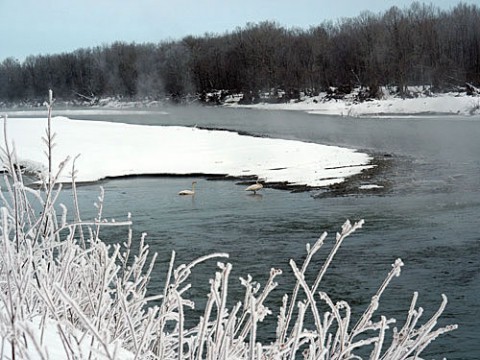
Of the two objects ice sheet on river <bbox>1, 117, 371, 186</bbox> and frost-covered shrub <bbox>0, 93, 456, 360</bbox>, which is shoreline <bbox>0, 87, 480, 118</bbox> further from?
frost-covered shrub <bbox>0, 93, 456, 360</bbox>

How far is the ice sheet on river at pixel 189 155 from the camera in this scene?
16.9m

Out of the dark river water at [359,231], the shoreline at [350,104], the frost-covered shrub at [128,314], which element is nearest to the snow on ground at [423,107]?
the shoreline at [350,104]

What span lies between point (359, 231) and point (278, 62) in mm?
61844

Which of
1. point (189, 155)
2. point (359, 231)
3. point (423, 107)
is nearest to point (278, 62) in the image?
point (423, 107)

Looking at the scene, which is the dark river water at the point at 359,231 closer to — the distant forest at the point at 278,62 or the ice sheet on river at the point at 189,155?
the ice sheet on river at the point at 189,155

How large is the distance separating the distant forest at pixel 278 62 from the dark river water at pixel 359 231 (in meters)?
38.9

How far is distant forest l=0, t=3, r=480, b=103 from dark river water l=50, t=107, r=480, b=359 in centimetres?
3888

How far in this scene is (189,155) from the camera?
20.5 meters

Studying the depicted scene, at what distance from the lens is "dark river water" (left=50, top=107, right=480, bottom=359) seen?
697 centimetres

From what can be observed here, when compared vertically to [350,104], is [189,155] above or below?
below

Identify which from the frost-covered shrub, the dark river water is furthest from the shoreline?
the frost-covered shrub

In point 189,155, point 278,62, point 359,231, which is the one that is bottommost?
point 359,231

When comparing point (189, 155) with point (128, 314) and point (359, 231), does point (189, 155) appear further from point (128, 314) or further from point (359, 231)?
point (128, 314)

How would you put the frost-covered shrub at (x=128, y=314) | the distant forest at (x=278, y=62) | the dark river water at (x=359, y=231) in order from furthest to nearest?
the distant forest at (x=278, y=62) < the dark river water at (x=359, y=231) < the frost-covered shrub at (x=128, y=314)
